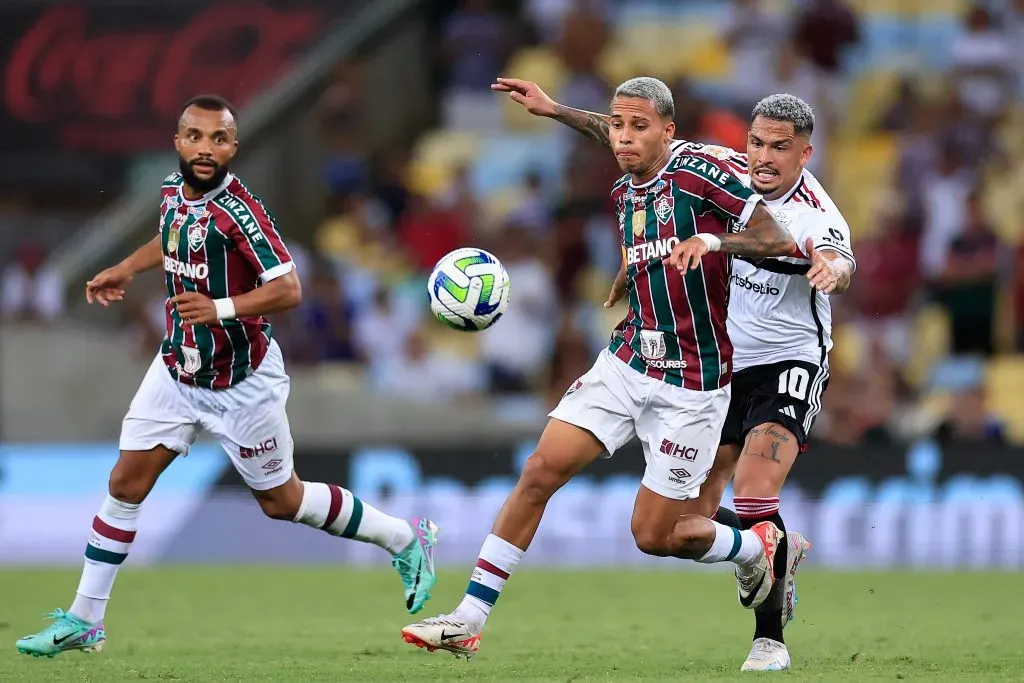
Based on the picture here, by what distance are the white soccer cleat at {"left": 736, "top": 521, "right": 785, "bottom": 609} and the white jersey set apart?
847 millimetres

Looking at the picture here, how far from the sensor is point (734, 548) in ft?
25.8

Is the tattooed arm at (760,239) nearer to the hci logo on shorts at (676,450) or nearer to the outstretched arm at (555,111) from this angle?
the hci logo on shorts at (676,450)

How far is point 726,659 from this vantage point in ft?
27.6

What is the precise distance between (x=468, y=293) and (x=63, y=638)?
2626mm

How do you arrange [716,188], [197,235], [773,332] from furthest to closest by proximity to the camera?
[197,235]
[773,332]
[716,188]

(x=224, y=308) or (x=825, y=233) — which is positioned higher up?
(x=825, y=233)

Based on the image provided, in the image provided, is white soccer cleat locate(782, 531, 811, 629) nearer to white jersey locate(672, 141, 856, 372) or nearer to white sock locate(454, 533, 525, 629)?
white jersey locate(672, 141, 856, 372)

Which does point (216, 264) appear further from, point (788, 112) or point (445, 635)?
point (788, 112)

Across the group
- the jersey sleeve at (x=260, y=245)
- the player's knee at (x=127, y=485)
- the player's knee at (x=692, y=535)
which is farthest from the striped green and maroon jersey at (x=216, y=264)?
the player's knee at (x=692, y=535)

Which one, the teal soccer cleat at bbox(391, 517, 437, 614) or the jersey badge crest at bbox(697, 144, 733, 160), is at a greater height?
the jersey badge crest at bbox(697, 144, 733, 160)

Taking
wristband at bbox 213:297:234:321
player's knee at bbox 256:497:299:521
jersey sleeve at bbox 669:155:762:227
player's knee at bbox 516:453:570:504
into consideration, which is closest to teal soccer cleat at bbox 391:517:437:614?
player's knee at bbox 256:497:299:521

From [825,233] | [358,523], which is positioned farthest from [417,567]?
[825,233]

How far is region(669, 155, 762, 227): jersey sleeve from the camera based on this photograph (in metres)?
7.68

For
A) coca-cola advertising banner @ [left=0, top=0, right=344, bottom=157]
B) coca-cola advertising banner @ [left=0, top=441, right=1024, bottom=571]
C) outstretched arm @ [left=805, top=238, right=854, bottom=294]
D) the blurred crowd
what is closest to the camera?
outstretched arm @ [left=805, top=238, right=854, bottom=294]
